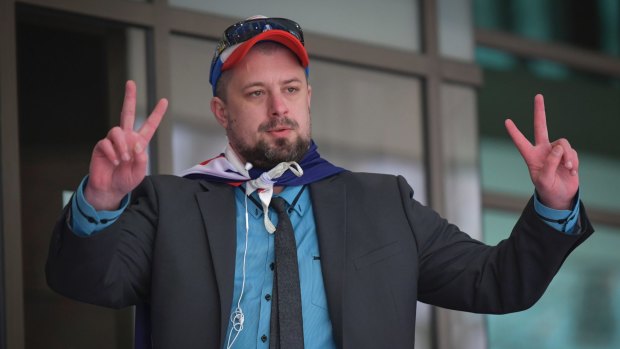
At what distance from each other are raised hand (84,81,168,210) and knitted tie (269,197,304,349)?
1.79 ft

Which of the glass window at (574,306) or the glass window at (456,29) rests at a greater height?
the glass window at (456,29)

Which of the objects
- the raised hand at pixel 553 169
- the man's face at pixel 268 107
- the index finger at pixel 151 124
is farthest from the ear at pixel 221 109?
the raised hand at pixel 553 169

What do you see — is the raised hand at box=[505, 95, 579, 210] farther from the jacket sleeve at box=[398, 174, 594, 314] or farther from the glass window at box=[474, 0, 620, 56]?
the glass window at box=[474, 0, 620, 56]

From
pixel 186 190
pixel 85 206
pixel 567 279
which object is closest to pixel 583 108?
pixel 567 279

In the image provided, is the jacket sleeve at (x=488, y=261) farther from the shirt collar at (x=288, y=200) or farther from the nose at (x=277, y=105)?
the nose at (x=277, y=105)

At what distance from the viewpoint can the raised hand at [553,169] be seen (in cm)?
331

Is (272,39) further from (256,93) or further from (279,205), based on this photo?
(279,205)

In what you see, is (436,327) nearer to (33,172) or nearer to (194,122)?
(194,122)

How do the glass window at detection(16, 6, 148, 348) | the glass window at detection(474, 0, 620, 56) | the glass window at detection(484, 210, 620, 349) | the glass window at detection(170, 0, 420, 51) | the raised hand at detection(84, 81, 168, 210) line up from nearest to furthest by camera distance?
the raised hand at detection(84, 81, 168, 210) → the glass window at detection(16, 6, 148, 348) → the glass window at detection(170, 0, 420, 51) → the glass window at detection(484, 210, 620, 349) → the glass window at detection(474, 0, 620, 56)

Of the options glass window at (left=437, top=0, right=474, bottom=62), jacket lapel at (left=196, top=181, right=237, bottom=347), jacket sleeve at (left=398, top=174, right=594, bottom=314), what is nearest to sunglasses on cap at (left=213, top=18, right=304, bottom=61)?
jacket lapel at (left=196, top=181, right=237, bottom=347)

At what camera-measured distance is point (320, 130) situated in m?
5.98

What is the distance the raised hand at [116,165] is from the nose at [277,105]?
614 millimetres

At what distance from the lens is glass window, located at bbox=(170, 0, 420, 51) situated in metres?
5.70

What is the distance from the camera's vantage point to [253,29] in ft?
12.4
